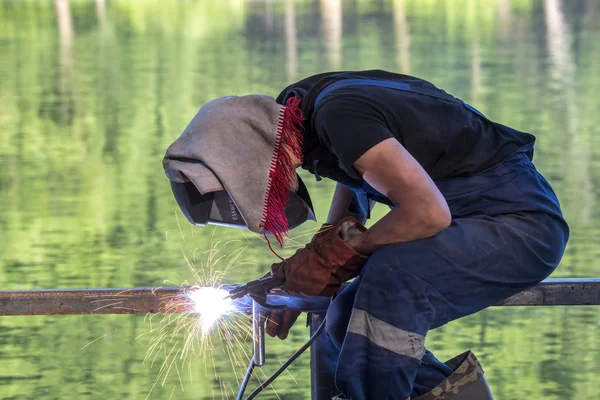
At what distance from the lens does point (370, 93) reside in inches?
80.2

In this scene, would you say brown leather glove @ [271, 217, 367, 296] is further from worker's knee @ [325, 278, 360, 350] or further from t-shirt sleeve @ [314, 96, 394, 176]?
t-shirt sleeve @ [314, 96, 394, 176]

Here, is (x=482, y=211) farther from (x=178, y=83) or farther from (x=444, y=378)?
(x=178, y=83)

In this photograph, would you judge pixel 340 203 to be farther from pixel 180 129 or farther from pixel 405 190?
pixel 180 129

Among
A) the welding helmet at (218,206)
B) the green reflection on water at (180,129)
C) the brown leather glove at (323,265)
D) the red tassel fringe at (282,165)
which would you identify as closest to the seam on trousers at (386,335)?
the brown leather glove at (323,265)

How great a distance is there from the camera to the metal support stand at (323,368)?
211 centimetres

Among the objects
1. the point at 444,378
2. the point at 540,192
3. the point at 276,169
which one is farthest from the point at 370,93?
the point at 444,378

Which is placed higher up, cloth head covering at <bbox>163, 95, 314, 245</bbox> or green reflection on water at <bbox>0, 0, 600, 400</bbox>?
cloth head covering at <bbox>163, 95, 314, 245</bbox>

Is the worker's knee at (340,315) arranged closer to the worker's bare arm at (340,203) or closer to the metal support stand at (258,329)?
the metal support stand at (258,329)

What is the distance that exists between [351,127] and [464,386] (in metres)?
0.57

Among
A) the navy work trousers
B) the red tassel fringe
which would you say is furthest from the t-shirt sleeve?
the navy work trousers

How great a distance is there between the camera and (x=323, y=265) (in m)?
2.07

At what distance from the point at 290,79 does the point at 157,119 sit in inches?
62.8

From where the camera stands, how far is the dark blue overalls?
1965 mm

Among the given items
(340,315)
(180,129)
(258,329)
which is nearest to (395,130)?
(340,315)
